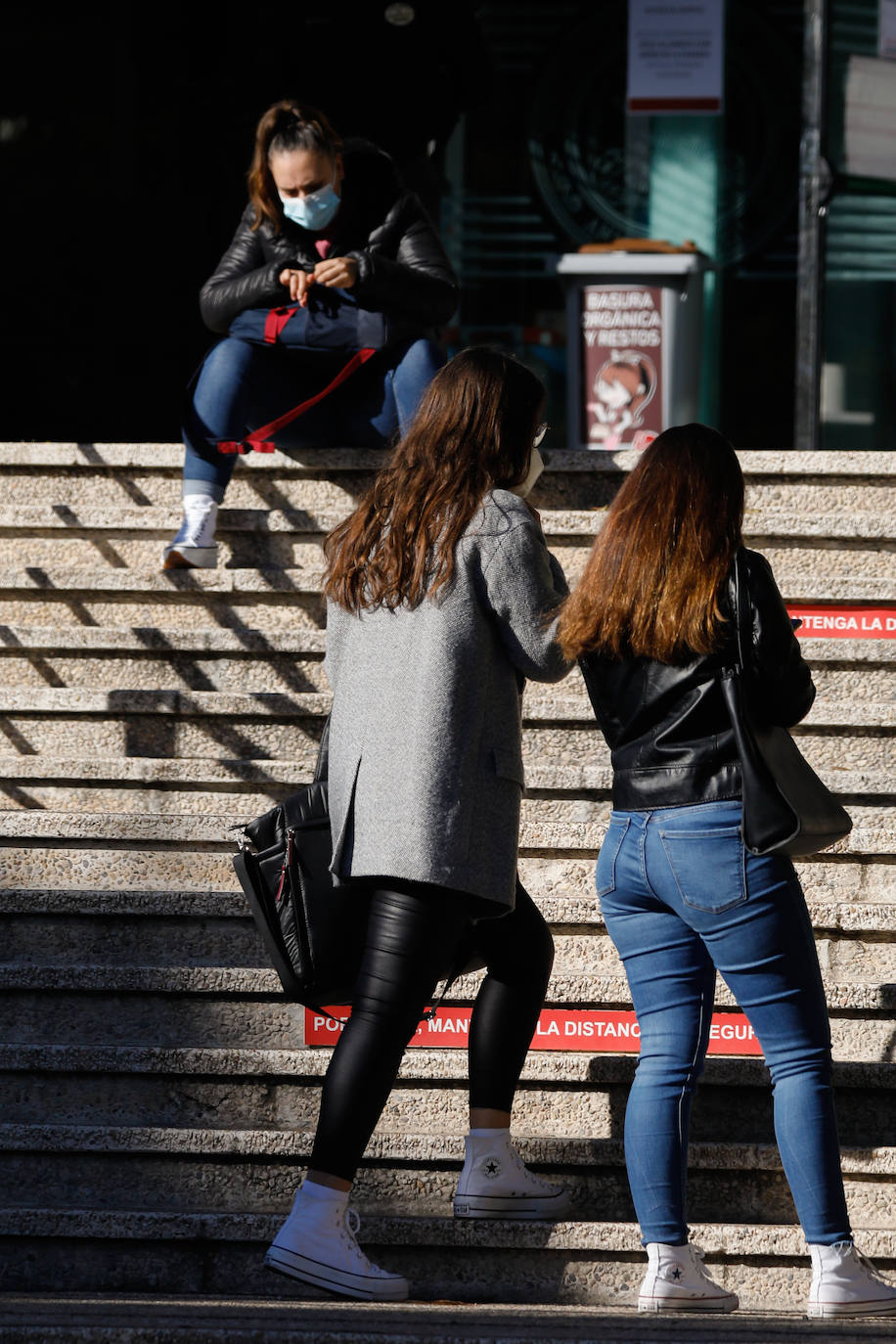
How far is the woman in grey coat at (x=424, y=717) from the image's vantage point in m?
2.94

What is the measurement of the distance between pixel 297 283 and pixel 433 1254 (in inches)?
116

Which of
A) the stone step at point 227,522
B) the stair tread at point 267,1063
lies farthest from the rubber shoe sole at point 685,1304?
the stone step at point 227,522

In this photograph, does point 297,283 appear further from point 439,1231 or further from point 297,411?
point 439,1231

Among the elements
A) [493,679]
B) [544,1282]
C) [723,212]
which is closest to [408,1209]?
[544,1282]

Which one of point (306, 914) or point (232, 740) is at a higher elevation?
point (232, 740)

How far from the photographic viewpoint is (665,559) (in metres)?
2.89

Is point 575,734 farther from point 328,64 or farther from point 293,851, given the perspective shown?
point 328,64

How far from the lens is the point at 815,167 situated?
699 cm

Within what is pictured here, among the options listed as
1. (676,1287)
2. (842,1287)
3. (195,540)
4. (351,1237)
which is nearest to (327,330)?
(195,540)

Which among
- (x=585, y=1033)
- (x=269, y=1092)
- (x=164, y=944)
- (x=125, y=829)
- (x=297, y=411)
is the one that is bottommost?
(x=269, y=1092)

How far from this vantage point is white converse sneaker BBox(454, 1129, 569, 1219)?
324 centimetres

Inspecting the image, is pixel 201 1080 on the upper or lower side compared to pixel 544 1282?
upper

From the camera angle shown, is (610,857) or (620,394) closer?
(610,857)

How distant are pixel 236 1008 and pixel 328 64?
574 cm
